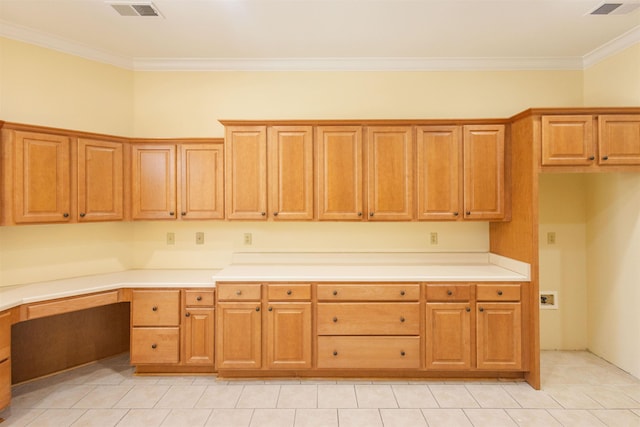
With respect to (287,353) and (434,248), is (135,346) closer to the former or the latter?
(287,353)

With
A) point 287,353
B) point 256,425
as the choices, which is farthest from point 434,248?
point 256,425

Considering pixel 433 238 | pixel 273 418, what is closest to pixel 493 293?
pixel 433 238

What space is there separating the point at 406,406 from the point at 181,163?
280cm

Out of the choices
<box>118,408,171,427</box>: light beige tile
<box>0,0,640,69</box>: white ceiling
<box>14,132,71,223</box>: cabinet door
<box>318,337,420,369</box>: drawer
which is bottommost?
<box>118,408,171,427</box>: light beige tile

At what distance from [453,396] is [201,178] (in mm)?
2834

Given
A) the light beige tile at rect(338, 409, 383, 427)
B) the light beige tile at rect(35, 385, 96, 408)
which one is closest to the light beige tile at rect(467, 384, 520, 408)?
the light beige tile at rect(338, 409, 383, 427)

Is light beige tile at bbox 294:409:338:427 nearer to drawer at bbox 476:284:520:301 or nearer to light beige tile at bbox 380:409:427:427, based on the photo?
light beige tile at bbox 380:409:427:427

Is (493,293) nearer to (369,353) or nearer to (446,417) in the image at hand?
(446,417)

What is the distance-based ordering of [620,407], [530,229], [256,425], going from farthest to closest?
1. [530,229]
2. [620,407]
3. [256,425]

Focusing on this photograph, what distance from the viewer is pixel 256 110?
3506 millimetres

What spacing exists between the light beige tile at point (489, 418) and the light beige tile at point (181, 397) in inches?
Result: 80.3

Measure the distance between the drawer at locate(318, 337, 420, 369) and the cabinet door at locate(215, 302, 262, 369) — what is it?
0.55m

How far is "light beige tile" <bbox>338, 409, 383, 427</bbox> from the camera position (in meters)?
2.35

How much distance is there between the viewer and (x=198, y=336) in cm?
295
